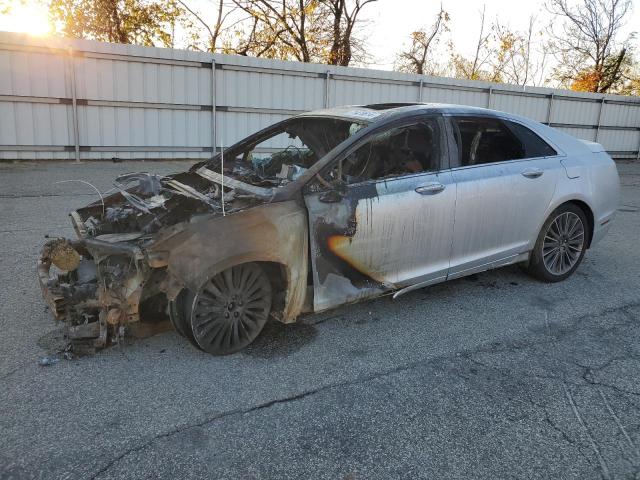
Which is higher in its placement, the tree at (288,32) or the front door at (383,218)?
the tree at (288,32)

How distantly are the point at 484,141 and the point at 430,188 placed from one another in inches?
33.6

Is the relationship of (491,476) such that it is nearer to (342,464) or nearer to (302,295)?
(342,464)

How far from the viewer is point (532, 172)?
175 inches

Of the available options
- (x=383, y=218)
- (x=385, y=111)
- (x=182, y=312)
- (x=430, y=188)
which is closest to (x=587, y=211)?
(x=430, y=188)

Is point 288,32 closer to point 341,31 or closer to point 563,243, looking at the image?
point 341,31

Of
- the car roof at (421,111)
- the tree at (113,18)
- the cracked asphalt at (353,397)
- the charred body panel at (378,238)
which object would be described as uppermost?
the tree at (113,18)

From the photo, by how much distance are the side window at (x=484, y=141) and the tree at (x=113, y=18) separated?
20389mm

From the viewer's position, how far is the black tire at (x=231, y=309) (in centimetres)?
321

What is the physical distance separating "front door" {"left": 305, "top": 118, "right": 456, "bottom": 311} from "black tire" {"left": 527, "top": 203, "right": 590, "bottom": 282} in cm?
119

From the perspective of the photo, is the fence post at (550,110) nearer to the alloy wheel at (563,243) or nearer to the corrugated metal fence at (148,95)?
the corrugated metal fence at (148,95)

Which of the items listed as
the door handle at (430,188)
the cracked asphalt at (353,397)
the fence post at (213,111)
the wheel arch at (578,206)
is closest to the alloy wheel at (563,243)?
the wheel arch at (578,206)

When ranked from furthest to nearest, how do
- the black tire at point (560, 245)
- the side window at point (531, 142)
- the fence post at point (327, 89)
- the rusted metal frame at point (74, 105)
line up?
the fence post at point (327, 89)
the rusted metal frame at point (74, 105)
the black tire at point (560, 245)
the side window at point (531, 142)

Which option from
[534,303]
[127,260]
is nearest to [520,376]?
[534,303]

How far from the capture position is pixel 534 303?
4.41 m
